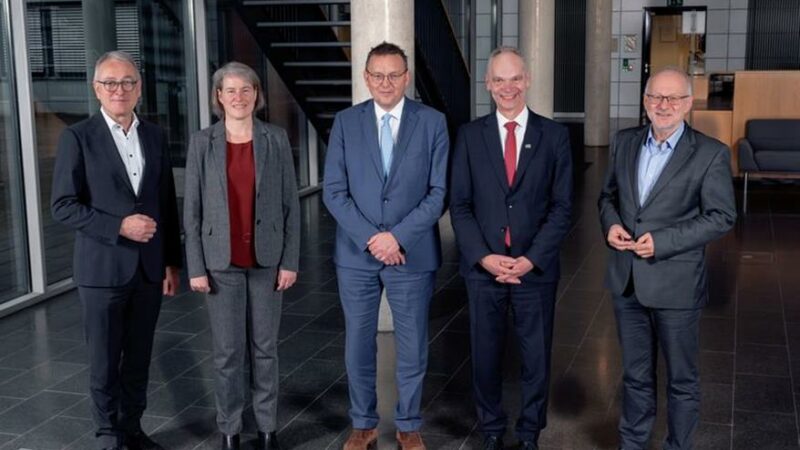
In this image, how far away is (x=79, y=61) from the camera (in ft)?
24.3

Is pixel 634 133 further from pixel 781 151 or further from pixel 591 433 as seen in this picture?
pixel 781 151

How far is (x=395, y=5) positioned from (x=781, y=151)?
24.8 feet

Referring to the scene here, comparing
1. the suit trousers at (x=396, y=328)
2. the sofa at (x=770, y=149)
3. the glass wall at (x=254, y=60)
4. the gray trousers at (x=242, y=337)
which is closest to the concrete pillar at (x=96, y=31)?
the glass wall at (x=254, y=60)

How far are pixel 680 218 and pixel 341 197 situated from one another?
137 centimetres

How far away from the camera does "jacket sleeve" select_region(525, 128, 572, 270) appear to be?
3.91 m

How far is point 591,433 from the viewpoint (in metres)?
4.42

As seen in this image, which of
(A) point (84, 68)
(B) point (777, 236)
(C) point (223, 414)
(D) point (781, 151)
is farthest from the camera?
(D) point (781, 151)

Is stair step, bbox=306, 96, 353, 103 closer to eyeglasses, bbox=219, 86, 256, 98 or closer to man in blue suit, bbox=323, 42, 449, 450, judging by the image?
man in blue suit, bbox=323, 42, 449, 450

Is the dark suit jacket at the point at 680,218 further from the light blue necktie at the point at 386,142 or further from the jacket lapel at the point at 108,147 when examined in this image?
the jacket lapel at the point at 108,147

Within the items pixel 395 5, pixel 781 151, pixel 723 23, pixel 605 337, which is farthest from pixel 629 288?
pixel 723 23

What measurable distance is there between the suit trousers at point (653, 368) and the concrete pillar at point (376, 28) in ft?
8.40

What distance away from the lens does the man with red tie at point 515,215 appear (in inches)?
154

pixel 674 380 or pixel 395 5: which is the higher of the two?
pixel 395 5

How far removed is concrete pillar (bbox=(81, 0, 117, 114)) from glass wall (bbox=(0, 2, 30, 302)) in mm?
821
